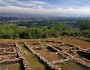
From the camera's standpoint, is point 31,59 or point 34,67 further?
point 31,59

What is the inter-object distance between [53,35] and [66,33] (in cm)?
626

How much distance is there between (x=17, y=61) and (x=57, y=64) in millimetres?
6475

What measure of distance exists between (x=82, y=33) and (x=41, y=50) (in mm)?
34031

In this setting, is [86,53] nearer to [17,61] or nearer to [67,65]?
[67,65]

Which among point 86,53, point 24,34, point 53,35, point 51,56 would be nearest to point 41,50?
point 51,56

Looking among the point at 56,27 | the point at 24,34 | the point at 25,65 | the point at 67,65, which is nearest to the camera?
the point at 25,65

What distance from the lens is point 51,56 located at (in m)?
32.7

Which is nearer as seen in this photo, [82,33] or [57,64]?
[57,64]

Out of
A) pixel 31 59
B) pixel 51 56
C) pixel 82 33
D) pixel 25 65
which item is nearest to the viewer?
pixel 25 65

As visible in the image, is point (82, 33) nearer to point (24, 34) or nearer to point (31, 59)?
point (24, 34)

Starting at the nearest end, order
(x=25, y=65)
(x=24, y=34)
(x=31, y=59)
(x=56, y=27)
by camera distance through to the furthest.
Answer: (x=25, y=65), (x=31, y=59), (x=24, y=34), (x=56, y=27)

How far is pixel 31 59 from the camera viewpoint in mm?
30172

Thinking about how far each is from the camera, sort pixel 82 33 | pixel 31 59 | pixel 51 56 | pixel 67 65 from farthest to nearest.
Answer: pixel 82 33 → pixel 51 56 → pixel 31 59 → pixel 67 65

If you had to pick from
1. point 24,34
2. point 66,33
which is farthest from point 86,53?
point 66,33
